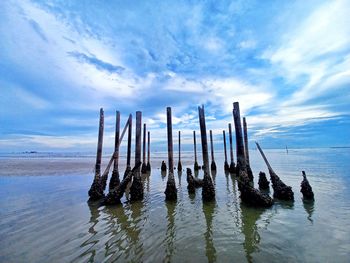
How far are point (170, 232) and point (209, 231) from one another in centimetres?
126

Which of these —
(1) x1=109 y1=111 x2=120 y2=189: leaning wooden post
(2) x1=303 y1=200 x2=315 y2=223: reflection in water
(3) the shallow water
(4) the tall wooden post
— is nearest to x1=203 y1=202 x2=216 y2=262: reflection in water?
(3) the shallow water

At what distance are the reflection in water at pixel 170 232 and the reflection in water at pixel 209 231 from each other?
37.0 inches

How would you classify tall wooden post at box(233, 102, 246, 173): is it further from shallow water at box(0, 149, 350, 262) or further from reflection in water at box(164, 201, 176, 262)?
reflection in water at box(164, 201, 176, 262)

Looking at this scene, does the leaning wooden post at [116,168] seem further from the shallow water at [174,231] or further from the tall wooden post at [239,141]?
the tall wooden post at [239,141]

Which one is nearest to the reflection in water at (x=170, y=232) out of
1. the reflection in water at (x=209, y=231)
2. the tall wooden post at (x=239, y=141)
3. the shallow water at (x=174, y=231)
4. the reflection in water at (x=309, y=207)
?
the shallow water at (x=174, y=231)

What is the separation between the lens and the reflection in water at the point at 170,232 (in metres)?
4.96

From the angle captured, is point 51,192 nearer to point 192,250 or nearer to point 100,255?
point 100,255

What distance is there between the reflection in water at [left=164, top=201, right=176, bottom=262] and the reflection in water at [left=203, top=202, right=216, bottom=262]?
3.09ft

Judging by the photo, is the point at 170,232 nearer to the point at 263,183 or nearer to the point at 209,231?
the point at 209,231

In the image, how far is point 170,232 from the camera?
6.29 meters

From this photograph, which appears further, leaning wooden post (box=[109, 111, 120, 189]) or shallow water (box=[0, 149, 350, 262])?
leaning wooden post (box=[109, 111, 120, 189])

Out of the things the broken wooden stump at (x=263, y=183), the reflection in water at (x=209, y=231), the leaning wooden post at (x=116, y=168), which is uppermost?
the leaning wooden post at (x=116, y=168)

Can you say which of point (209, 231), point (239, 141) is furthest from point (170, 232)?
point (239, 141)

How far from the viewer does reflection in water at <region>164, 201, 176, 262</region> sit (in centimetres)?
496
